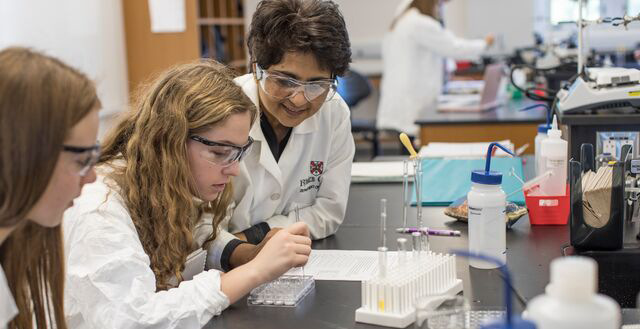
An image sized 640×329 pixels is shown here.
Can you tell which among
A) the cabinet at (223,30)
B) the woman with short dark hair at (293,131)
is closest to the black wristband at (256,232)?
the woman with short dark hair at (293,131)

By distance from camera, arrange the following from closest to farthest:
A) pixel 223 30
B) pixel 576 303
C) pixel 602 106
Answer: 1. pixel 576 303
2. pixel 602 106
3. pixel 223 30

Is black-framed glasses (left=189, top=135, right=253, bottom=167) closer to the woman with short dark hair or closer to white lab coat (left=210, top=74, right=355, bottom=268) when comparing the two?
the woman with short dark hair

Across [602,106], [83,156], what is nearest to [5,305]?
[83,156]

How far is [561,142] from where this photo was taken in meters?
2.00

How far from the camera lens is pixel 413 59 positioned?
16.8ft

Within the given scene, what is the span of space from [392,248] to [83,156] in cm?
89

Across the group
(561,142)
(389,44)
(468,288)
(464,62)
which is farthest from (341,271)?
(464,62)

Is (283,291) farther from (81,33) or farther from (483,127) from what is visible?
(81,33)

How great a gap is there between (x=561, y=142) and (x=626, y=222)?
35 cm

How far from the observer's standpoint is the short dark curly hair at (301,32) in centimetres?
182

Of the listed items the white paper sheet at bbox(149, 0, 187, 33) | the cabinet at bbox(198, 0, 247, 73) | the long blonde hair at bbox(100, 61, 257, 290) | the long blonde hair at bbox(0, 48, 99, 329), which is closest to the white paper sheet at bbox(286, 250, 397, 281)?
the long blonde hair at bbox(100, 61, 257, 290)

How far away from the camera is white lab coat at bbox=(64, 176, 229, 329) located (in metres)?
1.31

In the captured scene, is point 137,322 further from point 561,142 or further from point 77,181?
point 561,142

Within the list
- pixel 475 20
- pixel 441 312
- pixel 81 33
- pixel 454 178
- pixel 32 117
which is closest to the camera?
pixel 32 117
